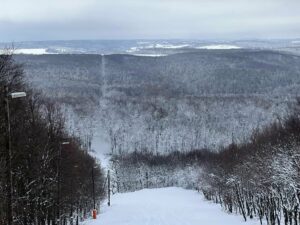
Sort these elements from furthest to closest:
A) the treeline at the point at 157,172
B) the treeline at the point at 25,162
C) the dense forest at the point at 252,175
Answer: the treeline at the point at 157,172 < the dense forest at the point at 252,175 < the treeline at the point at 25,162

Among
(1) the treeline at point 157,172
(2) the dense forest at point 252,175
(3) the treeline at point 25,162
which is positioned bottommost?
(1) the treeline at point 157,172

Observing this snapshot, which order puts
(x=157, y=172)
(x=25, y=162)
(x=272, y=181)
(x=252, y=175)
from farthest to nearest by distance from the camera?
(x=157, y=172), (x=252, y=175), (x=272, y=181), (x=25, y=162)

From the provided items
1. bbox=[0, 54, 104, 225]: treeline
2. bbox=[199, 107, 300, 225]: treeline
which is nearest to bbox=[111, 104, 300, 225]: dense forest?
bbox=[199, 107, 300, 225]: treeline

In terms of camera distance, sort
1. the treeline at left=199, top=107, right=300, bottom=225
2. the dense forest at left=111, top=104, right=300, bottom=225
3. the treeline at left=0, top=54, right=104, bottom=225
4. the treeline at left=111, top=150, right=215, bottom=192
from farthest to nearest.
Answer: the treeline at left=111, top=150, right=215, bottom=192 → the dense forest at left=111, top=104, right=300, bottom=225 → the treeline at left=199, top=107, right=300, bottom=225 → the treeline at left=0, top=54, right=104, bottom=225

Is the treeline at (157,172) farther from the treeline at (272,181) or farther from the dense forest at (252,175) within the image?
the treeline at (272,181)

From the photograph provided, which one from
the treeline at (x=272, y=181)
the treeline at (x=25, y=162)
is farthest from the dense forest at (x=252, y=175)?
the treeline at (x=25, y=162)

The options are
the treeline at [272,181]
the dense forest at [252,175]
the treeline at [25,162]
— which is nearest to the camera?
the treeline at [25,162]

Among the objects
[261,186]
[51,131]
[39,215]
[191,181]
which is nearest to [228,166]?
[261,186]

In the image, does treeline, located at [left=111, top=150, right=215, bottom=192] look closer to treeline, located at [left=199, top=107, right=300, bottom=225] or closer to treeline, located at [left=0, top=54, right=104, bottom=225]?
treeline, located at [left=199, top=107, right=300, bottom=225]

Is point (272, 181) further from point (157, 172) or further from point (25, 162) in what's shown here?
point (157, 172)

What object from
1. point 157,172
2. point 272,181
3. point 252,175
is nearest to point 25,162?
point 272,181

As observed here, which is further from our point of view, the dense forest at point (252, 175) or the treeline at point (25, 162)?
the dense forest at point (252, 175)
